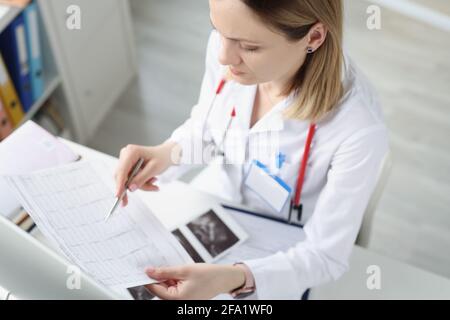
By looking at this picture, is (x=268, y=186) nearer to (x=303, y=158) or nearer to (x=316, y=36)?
(x=303, y=158)

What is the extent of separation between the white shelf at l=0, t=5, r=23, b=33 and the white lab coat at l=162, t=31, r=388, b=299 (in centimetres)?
79

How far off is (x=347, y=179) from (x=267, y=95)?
306mm

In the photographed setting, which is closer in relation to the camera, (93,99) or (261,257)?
(261,257)

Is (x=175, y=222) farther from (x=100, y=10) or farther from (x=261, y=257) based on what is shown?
(x=100, y=10)

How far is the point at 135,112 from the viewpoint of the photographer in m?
2.70

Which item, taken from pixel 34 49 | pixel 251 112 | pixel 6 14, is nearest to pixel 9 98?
pixel 34 49

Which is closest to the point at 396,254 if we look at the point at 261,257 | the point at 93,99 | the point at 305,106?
the point at 261,257

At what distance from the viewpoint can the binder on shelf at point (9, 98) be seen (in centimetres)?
194

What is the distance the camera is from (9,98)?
79.5 inches

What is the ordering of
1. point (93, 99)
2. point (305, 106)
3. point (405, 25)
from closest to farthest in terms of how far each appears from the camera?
point (305, 106), point (93, 99), point (405, 25)

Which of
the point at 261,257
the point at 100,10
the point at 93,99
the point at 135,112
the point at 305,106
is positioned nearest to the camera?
the point at 305,106

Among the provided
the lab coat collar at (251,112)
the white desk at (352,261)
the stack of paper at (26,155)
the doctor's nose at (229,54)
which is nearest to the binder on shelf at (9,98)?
the stack of paper at (26,155)

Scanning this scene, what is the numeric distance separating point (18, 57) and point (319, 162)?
1273mm

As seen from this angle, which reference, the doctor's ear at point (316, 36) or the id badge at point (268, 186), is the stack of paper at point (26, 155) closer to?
the id badge at point (268, 186)
